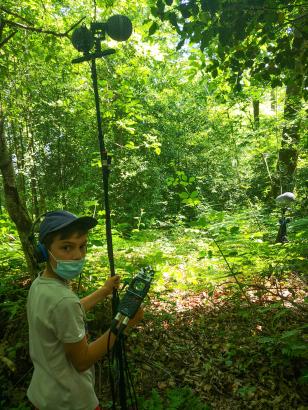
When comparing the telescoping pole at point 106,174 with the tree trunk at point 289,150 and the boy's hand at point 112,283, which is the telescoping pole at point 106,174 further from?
the tree trunk at point 289,150

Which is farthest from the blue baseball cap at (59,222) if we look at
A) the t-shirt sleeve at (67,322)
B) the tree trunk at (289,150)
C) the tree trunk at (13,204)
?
the tree trunk at (289,150)

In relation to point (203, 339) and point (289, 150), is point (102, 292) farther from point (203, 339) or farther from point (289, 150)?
point (289, 150)

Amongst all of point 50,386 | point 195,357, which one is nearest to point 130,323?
point 50,386

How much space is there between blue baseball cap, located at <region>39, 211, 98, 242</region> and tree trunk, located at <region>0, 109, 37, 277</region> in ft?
6.70

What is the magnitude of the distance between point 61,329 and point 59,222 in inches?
21.8

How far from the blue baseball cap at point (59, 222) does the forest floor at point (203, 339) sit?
1.20 metres

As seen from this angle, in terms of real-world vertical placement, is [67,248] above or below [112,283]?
above

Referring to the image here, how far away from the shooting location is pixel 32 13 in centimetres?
512

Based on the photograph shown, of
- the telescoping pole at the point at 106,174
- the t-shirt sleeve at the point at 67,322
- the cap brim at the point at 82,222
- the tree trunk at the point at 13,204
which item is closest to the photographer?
the t-shirt sleeve at the point at 67,322

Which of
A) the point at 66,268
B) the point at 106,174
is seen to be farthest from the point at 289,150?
the point at 66,268

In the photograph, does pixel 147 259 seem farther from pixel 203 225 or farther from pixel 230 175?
pixel 230 175

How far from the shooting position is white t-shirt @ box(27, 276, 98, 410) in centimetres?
148

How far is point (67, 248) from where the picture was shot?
5.67 ft

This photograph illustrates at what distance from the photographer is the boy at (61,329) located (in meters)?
1.49
